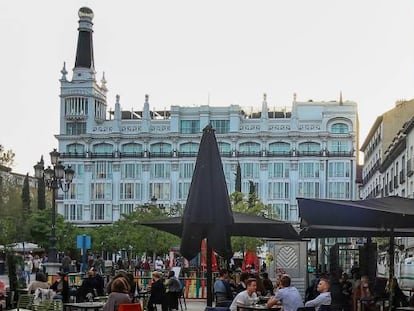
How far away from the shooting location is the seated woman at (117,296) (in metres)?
10.8

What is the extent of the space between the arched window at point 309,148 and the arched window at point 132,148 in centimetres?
2107

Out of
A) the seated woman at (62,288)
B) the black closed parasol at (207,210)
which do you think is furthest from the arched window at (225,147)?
the black closed parasol at (207,210)

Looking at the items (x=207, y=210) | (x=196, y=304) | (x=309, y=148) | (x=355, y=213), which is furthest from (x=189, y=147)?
(x=355, y=213)

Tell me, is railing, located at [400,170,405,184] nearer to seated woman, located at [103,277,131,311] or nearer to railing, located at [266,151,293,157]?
seated woman, located at [103,277,131,311]

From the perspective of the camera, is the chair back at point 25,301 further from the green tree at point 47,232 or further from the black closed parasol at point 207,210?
the green tree at point 47,232

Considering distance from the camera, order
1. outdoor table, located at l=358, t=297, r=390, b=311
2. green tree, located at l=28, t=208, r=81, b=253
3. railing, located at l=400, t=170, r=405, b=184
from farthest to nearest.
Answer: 1. green tree, located at l=28, t=208, r=81, b=253
2. railing, located at l=400, t=170, r=405, b=184
3. outdoor table, located at l=358, t=297, r=390, b=311

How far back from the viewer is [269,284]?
19.3 metres

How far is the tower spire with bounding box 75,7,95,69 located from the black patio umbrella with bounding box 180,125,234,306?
104m

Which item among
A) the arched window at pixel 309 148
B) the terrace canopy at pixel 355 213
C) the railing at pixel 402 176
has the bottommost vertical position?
the terrace canopy at pixel 355 213

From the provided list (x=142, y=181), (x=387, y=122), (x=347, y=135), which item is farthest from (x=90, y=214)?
(x=387, y=122)

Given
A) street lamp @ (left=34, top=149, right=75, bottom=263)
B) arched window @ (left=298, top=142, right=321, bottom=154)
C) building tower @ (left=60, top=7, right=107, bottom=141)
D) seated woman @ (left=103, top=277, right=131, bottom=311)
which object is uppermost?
building tower @ (left=60, top=7, right=107, bottom=141)

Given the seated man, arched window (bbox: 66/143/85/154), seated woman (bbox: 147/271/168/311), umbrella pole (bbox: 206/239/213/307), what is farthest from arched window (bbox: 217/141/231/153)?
umbrella pole (bbox: 206/239/213/307)

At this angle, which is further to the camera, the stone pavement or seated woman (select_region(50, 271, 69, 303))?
the stone pavement

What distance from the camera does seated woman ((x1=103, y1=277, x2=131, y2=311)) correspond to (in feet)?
35.3
